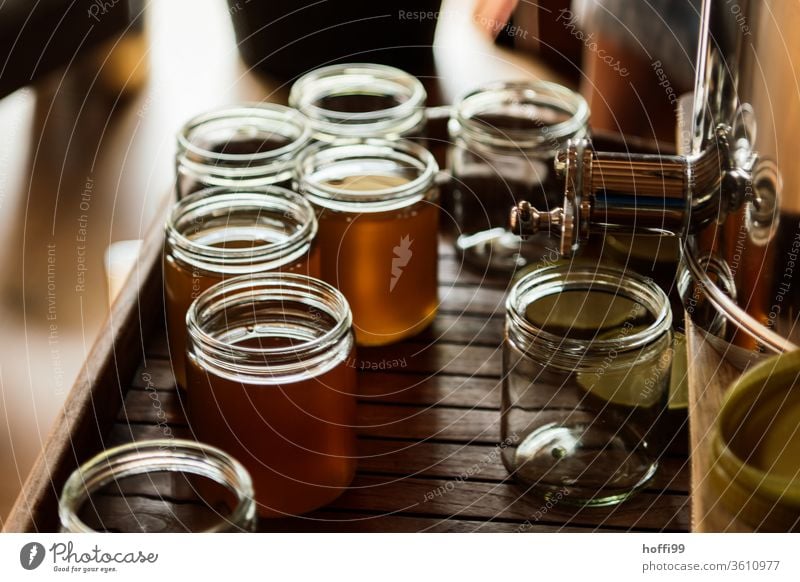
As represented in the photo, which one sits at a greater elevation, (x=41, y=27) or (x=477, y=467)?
(x=41, y=27)

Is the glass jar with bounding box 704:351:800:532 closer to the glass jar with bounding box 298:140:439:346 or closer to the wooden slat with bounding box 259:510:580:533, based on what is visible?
the wooden slat with bounding box 259:510:580:533

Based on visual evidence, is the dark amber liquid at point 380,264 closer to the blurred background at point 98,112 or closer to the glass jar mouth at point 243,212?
the glass jar mouth at point 243,212

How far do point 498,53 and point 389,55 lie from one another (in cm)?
11

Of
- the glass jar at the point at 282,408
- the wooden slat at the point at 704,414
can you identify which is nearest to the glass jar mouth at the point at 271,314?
the glass jar at the point at 282,408

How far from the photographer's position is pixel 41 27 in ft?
2.11

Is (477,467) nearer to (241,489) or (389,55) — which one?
(241,489)

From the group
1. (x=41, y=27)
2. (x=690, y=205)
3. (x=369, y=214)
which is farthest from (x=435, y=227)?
(x=41, y=27)

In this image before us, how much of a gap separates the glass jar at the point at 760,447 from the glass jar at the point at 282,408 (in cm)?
14

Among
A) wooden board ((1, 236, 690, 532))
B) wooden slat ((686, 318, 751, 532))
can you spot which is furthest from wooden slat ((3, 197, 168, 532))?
wooden slat ((686, 318, 751, 532))

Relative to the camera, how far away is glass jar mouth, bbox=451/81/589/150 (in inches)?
24.5

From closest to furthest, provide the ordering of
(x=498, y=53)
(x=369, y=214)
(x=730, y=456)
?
(x=730, y=456) < (x=369, y=214) < (x=498, y=53)

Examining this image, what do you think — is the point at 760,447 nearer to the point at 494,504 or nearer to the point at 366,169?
the point at 494,504

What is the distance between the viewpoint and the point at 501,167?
634 mm

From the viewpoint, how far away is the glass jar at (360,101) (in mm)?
592
